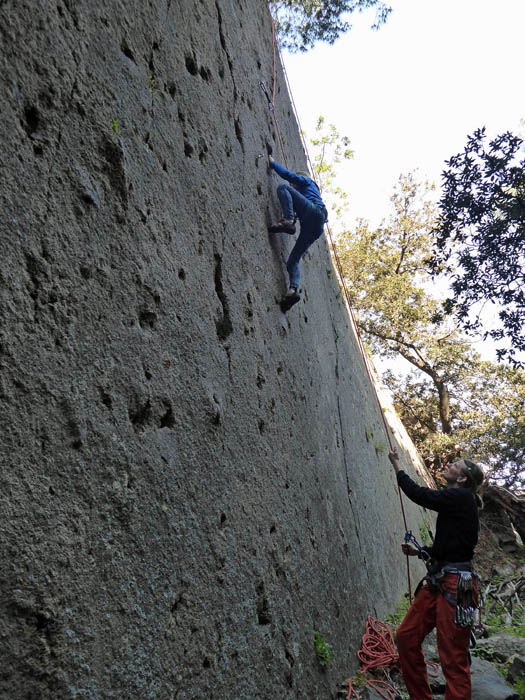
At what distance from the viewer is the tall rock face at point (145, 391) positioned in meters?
1.80

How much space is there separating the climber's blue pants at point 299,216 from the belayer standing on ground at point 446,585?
2194 mm

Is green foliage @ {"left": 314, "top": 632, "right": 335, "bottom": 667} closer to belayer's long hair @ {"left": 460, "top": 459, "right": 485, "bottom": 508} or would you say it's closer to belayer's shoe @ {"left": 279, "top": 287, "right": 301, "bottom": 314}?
belayer's long hair @ {"left": 460, "top": 459, "right": 485, "bottom": 508}

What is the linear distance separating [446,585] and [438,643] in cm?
38

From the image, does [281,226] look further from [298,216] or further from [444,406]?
[444,406]

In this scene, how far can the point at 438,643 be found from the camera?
3633mm

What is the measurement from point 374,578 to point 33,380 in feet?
17.9

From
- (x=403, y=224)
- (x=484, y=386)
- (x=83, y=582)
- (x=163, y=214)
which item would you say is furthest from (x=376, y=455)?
(x=403, y=224)

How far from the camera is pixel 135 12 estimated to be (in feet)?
9.66

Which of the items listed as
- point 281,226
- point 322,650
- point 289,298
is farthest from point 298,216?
point 322,650

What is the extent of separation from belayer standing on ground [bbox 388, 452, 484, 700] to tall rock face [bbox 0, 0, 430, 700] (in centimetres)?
57

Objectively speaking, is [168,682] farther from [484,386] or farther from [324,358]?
[484,386]

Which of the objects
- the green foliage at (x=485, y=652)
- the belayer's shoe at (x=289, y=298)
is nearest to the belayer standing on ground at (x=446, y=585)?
the belayer's shoe at (x=289, y=298)

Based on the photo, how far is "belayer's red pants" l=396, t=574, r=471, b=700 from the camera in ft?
11.3

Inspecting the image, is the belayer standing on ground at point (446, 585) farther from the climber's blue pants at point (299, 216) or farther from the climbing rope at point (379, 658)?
the climber's blue pants at point (299, 216)
